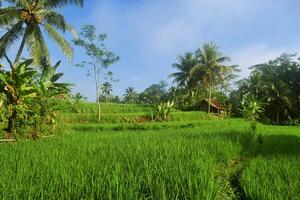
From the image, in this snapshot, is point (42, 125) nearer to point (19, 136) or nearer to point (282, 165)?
point (19, 136)

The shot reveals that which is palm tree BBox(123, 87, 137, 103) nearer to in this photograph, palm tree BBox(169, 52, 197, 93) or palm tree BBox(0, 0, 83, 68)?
palm tree BBox(169, 52, 197, 93)

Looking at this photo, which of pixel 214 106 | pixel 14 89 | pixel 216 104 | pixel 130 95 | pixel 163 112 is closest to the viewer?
pixel 14 89

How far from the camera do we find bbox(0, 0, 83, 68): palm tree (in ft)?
51.4

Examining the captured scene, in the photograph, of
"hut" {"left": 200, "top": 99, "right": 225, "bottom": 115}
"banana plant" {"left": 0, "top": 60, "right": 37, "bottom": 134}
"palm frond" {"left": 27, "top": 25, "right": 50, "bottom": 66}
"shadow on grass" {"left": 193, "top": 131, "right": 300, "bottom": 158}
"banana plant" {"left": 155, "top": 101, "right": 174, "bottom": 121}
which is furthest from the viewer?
"hut" {"left": 200, "top": 99, "right": 225, "bottom": 115}

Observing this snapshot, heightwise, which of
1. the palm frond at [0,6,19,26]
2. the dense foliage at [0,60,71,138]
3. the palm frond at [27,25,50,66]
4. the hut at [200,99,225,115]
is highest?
the palm frond at [0,6,19,26]

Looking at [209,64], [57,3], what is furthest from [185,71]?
[57,3]

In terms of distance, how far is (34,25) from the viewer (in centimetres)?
1641

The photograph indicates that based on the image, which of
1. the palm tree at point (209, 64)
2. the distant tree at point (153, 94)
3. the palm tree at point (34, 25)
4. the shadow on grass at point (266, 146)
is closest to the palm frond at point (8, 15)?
the palm tree at point (34, 25)

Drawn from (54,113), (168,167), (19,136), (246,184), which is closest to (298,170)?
(246,184)

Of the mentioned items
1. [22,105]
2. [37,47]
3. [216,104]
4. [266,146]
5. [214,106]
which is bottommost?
[266,146]

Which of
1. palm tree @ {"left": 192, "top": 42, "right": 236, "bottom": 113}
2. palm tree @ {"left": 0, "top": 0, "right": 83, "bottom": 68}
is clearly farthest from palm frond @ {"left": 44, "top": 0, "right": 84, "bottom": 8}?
palm tree @ {"left": 192, "top": 42, "right": 236, "bottom": 113}

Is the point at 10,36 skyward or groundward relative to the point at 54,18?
groundward

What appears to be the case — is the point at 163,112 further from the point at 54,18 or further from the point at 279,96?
the point at 279,96

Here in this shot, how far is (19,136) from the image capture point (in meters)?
9.86
